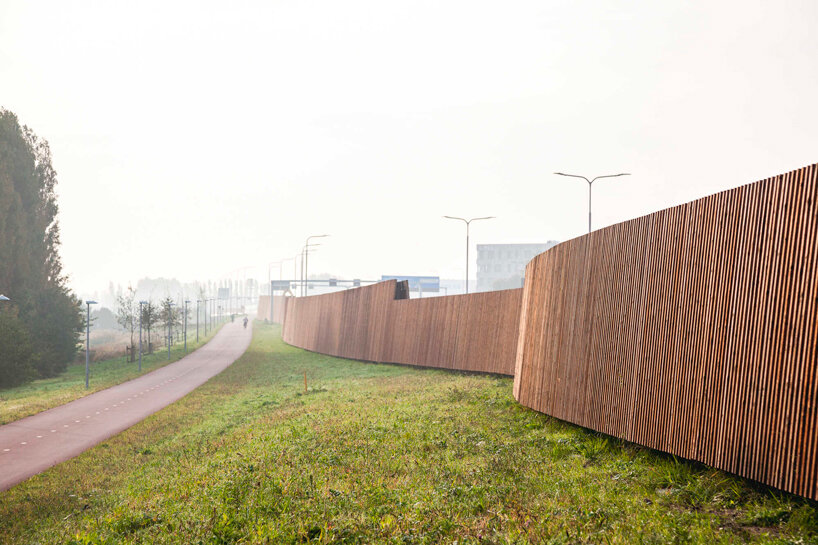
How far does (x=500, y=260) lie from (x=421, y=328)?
384ft

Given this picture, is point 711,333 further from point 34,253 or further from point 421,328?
point 34,253

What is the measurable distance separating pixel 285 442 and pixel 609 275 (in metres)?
6.64

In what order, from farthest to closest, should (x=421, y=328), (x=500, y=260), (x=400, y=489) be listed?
(x=500, y=260), (x=421, y=328), (x=400, y=489)

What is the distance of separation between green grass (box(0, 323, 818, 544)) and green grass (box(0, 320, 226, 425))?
27.1ft

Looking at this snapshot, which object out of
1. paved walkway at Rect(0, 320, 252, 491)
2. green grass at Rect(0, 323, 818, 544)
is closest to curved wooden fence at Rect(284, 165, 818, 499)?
green grass at Rect(0, 323, 818, 544)

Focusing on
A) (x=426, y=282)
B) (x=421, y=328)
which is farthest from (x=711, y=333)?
(x=426, y=282)

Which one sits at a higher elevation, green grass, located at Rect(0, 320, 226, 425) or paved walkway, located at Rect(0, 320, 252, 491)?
paved walkway, located at Rect(0, 320, 252, 491)

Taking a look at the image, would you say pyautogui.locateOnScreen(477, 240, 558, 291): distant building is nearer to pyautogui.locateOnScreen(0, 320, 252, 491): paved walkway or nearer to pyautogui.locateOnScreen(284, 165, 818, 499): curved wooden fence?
pyautogui.locateOnScreen(0, 320, 252, 491): paved walkway

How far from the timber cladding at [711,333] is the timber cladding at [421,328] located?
970 cm

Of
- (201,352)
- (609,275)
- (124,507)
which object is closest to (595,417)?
(609,275)

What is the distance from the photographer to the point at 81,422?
1888cm

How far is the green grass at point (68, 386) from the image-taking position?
22.0m

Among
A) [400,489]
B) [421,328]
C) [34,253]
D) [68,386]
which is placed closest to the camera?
[400,489]

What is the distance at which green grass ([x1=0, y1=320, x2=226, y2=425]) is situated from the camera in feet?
72.0
